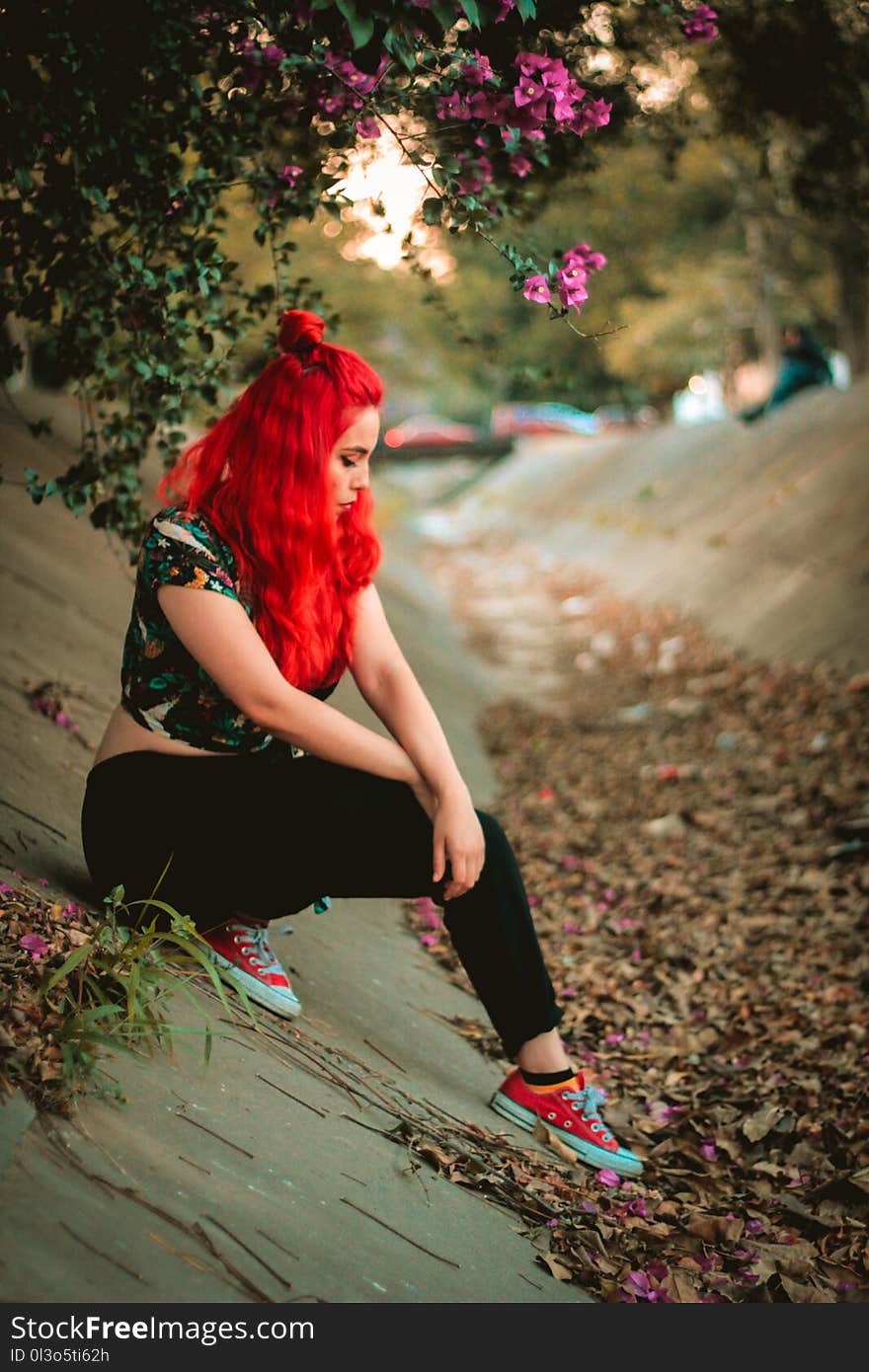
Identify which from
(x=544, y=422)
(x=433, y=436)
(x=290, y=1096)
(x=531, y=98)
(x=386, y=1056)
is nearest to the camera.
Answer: (x=290, y=1096)

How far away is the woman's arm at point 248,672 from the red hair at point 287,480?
14 cm

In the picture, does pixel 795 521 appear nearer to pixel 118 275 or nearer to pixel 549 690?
pixel 549 690

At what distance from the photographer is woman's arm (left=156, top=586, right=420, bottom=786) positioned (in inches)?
110

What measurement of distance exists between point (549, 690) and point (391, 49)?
7.39m

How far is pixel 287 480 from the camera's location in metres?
2.89

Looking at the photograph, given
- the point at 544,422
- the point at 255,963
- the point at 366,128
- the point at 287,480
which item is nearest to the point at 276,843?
the point at 255,963

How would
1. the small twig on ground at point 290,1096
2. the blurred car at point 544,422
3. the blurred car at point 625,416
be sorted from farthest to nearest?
the blurred car at point 544,422 → the blurred car at point 625,416 → the small twig on ground at point 290,1096

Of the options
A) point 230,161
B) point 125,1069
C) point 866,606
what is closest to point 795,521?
point 866,606

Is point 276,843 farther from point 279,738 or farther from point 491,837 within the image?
point 491,837

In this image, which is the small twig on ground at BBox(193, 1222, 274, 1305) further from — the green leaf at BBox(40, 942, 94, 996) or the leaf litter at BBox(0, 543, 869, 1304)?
the green leaf at BBox(40, 942, 94, 996)

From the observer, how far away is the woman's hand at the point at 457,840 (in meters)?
2.88

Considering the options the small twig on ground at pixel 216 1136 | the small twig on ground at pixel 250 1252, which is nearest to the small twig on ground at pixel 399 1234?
the small twig on ground at pixel 216 1136

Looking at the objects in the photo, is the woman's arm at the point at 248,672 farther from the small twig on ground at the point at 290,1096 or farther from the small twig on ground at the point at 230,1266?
the small twig on ground at the point at 230,1266

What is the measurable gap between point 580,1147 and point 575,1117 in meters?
0.07
